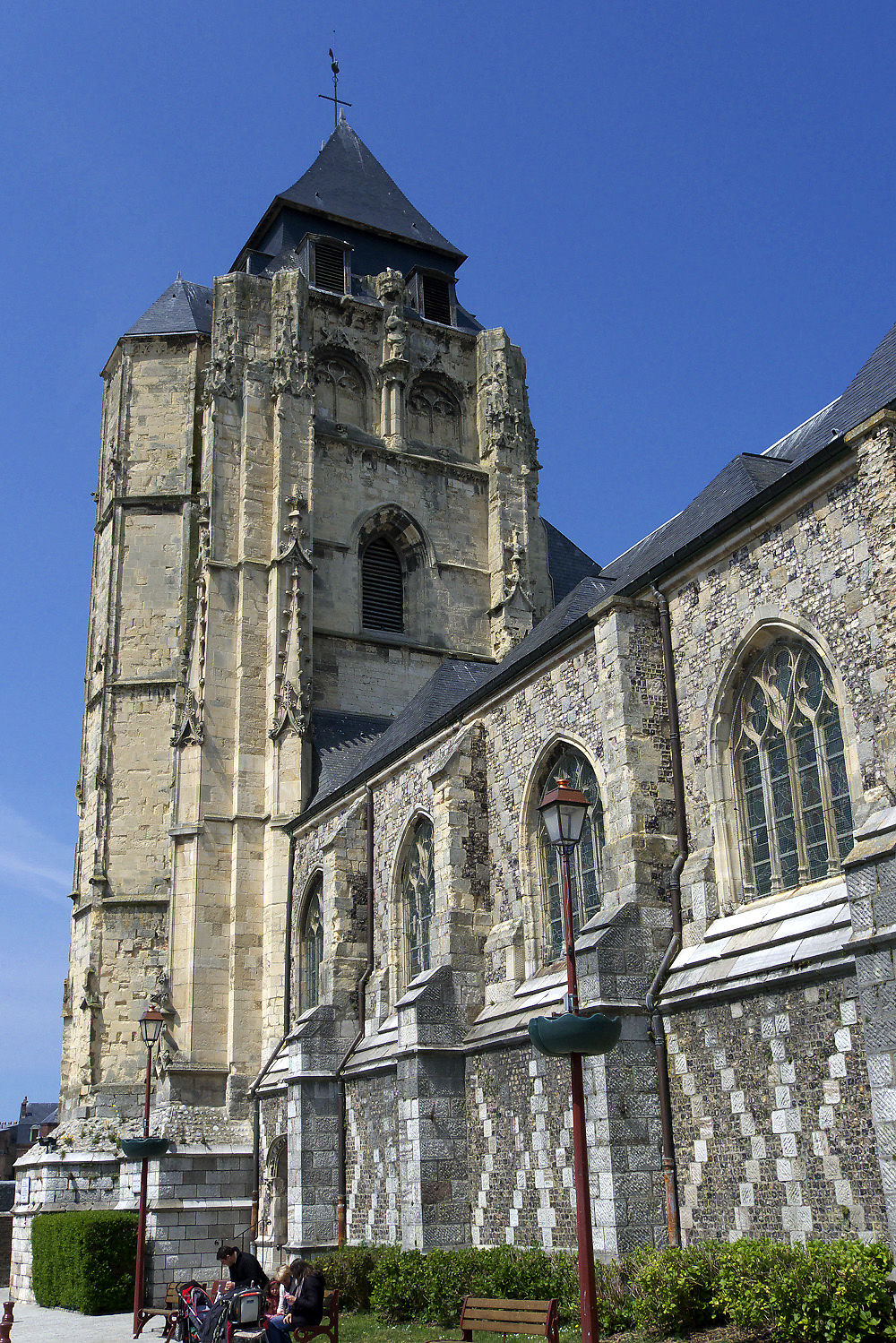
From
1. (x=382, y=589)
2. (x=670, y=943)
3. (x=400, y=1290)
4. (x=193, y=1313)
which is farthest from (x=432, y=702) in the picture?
(x=193, y=1313)

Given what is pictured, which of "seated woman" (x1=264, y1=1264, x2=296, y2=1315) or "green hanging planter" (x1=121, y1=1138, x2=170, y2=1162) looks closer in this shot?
"seated woman" (x1=264, y1=1264, x2=296, y2=1315)

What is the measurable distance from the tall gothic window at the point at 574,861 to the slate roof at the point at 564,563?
15.0 m

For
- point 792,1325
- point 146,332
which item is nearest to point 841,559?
point 792,1325

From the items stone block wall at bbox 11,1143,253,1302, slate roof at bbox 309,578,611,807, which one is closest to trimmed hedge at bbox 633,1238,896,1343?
slate roof at bbox 309,578,611,807

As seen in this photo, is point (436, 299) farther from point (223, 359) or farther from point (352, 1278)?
point (352, 1278)

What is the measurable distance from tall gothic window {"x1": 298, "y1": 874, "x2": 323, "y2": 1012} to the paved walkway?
565 centimetres

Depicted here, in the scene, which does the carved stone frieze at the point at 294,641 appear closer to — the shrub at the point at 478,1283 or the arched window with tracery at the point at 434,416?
the arched window with tracery at the point at 434,416

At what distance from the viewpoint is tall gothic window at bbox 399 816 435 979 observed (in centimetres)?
1941

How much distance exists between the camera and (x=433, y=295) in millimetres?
32750

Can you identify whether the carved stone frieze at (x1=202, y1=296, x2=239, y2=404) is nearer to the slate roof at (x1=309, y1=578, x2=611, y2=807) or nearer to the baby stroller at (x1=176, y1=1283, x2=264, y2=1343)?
the slate roof at (x1=309, y1=578, x2=611, y2=807)

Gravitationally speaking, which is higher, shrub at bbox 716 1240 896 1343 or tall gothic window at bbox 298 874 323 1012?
tall gothic window at bbox 298 874 323 1012

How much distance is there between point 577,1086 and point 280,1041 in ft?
52.3

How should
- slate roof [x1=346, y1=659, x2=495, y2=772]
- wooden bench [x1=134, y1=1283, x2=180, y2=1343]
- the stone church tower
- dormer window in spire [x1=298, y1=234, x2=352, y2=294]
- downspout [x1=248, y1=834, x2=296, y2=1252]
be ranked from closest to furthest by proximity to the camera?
wooden bench [x1=134, y1=1283, x2=180, y2=1343]
slate roof [x1=346, y1=659, x2=495, y2=772]
downspout [x1=248, y1=834, x2=296, y2=1252]
the stone church tower
dormer window in spire [x1=298, y1=234, x2=352, y2=294]

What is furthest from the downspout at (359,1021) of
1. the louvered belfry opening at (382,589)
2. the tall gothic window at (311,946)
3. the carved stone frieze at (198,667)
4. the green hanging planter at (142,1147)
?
the louvered belfry opening at (382,589)
